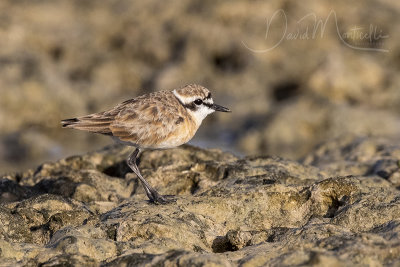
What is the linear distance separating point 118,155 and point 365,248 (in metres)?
5.23

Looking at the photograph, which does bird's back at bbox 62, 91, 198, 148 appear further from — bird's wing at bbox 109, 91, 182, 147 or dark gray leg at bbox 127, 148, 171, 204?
dark gray leg at bbox 127, 148, 171, 204

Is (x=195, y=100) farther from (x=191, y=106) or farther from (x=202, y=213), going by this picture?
(x=202, y=213)

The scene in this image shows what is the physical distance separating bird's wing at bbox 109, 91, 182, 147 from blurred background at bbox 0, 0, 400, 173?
651cm

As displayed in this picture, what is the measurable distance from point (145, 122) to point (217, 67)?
1001 cm

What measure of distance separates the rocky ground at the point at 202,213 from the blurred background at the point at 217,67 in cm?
499

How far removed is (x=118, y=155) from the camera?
31.8ft

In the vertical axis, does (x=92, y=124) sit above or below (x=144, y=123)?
below

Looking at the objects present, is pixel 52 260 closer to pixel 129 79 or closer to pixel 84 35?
pixel 129 79

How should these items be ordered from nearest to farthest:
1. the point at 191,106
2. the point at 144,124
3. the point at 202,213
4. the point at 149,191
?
1. the point at 202,213
2. the point at 149,191
3. the point at 144,124
4. the point at 191,106

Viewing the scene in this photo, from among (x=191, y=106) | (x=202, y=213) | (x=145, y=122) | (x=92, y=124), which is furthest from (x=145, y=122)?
(x=202, y=213)

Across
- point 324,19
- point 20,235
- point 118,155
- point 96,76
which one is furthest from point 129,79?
point 20,235

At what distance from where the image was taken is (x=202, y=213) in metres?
6.95

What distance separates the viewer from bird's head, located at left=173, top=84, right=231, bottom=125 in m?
8.38

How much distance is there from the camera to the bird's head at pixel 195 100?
8383 mm
